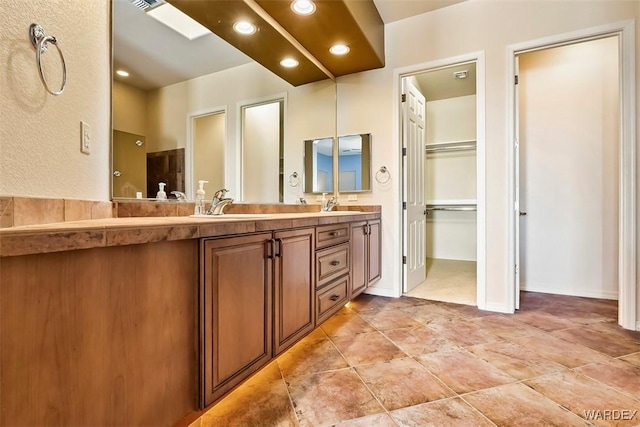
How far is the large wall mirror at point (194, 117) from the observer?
1499 millimetres

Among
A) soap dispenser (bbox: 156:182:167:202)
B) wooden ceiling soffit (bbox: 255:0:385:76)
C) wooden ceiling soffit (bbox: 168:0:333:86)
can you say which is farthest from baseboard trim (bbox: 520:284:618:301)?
soap dispenser (bbox: 156:182:167:202)

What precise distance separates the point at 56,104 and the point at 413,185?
293 centimetres

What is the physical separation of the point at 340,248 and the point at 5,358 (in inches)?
69.6

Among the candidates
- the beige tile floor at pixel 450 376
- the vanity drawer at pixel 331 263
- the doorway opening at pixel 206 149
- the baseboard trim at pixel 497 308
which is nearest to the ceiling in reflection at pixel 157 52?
the doorway opening at pixel 206 149

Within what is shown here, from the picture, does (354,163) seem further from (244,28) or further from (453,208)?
(453,208)

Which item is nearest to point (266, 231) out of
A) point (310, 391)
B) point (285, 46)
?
point (310, 391)

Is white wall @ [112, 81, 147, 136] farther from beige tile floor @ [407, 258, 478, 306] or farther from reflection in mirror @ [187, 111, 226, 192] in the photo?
beige tile floor @ [407, 258, 478, 306]

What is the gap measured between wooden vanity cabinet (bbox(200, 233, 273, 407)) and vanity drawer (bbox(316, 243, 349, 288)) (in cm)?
52

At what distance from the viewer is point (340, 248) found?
2.17 metres

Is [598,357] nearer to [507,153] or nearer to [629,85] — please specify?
[507,153]

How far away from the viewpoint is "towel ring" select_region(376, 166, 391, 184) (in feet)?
9.77

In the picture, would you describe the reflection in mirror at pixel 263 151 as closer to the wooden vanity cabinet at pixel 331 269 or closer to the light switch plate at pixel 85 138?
the wooden vanity cabinet at pixel 331 269

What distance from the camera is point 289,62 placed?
104 inches

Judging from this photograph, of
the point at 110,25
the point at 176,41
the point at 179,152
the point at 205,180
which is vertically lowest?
the point at 205,180
